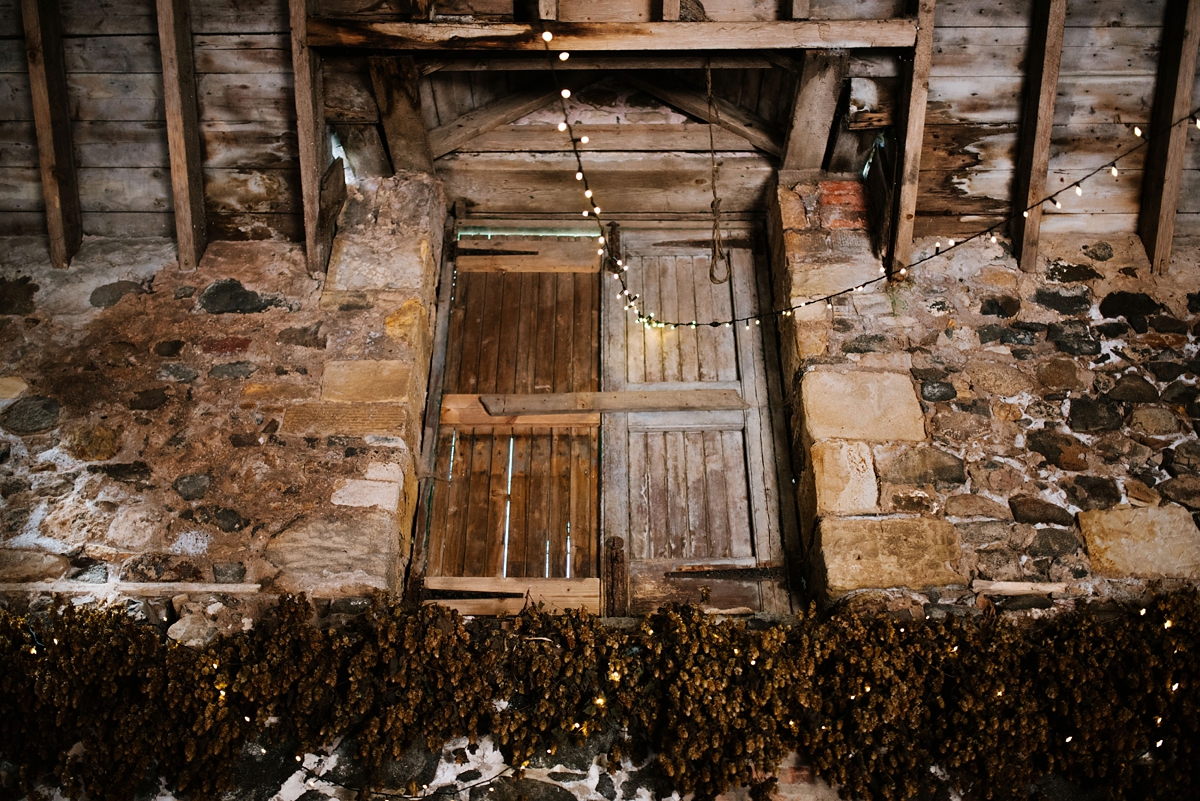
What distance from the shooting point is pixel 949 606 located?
2971 millimetres

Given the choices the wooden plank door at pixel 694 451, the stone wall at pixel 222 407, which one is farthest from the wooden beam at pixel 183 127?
the wooden plank door at pixel 694 451

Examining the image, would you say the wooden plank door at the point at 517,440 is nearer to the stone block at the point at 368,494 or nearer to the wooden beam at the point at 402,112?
the stone block at the point at 368,494

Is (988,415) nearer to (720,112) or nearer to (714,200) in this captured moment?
(714,200)

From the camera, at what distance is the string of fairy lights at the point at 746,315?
356cm

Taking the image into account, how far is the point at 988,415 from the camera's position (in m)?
3.33

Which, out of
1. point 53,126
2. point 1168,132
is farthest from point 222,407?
point 1168,132

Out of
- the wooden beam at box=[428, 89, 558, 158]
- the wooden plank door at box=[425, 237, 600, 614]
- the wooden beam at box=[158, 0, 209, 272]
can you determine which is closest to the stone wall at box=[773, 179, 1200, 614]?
the wooden plank door at box=[425, 237, 600, 614]

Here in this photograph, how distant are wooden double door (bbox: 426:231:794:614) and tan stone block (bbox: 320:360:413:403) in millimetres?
348

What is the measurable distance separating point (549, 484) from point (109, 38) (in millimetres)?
2352

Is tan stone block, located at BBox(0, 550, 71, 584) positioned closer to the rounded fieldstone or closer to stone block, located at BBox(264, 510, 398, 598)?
the rounded fieldstone

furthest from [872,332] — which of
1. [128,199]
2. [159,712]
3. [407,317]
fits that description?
[128,199]

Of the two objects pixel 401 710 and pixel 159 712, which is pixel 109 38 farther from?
pixel 401 710

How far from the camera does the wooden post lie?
11.2 feet

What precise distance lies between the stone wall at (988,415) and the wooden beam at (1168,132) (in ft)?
0.32
